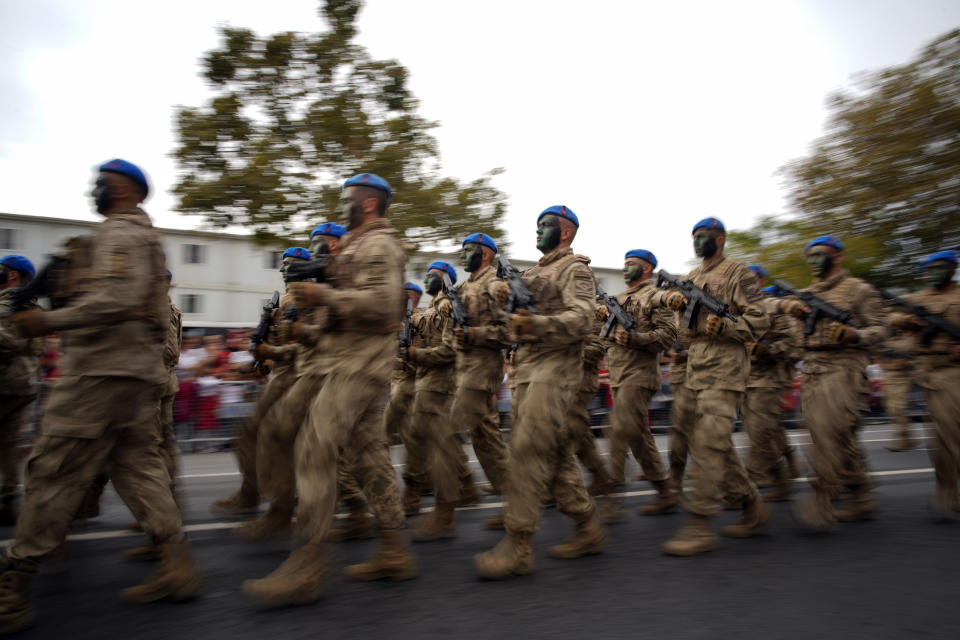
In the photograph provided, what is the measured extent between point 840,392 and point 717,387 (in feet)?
4.08

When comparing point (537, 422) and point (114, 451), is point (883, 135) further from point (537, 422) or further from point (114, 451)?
point (114, 451)

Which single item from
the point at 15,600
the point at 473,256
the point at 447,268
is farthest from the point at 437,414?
the point at 15,600

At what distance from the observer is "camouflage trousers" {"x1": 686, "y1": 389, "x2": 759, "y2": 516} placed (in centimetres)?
468

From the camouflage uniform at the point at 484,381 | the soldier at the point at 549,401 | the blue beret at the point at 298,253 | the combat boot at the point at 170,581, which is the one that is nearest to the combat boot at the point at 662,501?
the camouflage uniform at the point at 484,381

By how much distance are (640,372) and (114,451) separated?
14.2ft

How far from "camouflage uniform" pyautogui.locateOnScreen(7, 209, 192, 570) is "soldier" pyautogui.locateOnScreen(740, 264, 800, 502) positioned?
4.89m

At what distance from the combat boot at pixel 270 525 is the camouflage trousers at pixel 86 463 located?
95 cm

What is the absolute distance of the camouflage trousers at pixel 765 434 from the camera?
6.59 metres

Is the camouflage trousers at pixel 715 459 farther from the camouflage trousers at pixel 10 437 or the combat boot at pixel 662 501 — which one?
the camouflage trousers at pixel 10 437

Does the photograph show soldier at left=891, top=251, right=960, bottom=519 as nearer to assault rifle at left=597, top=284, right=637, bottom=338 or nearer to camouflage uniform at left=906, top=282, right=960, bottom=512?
camouflage uniform at left=906, top=282, right=960, bottom=512

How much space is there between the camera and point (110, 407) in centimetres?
351

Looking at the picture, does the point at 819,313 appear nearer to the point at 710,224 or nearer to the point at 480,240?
the point at 710,224

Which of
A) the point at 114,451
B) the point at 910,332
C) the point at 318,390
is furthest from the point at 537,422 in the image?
the point at 910,332

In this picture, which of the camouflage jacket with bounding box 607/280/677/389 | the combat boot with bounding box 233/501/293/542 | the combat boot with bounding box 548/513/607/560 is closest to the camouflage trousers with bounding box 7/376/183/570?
the combat boot with bounding box 233/501/293/542
